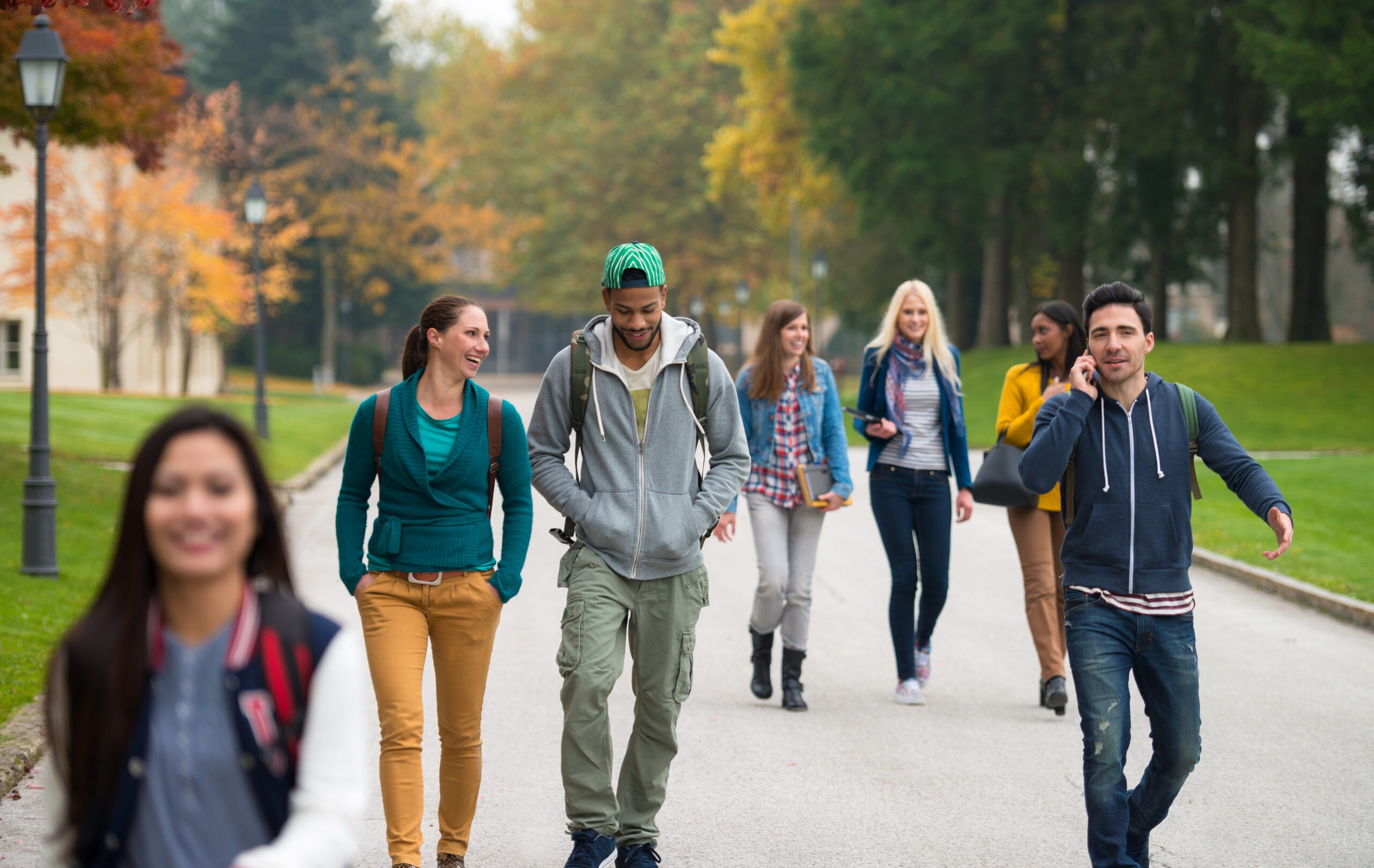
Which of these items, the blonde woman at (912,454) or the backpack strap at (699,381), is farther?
the blonde woman at (912,454)

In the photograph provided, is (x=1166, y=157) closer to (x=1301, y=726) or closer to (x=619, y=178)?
(x=619, y=178)

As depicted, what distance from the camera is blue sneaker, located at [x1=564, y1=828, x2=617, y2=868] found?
4.66m

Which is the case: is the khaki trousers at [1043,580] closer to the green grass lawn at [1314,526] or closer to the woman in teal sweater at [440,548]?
the woman in teal sweater at [440,548]

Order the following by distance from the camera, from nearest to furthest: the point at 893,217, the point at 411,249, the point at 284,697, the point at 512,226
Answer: the point at 284,697, the point at 893,217, the point at 411,249, the point at 512,226

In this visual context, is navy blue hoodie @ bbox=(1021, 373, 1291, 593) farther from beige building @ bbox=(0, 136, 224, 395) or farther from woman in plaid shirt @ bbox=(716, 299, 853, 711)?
beige building @ bbox=(0, 136, 224, 395)

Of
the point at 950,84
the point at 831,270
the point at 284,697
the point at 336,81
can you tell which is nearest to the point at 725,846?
the point at 284,697

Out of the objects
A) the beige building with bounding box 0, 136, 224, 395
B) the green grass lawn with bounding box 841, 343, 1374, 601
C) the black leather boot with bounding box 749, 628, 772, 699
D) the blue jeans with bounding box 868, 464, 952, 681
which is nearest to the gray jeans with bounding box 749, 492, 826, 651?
the black leather boot with bounding box 749, 628, 772, 699

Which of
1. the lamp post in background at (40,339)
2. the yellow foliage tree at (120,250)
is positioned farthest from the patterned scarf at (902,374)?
the yellow foliage tree at (120,250)

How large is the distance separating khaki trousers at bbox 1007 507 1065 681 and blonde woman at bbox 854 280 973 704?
32cm

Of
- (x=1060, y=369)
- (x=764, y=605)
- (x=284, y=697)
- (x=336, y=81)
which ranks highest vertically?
(x=336, y=81)

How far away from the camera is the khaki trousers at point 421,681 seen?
4.41 m

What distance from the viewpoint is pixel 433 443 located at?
4598 mm

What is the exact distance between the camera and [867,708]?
7.38 m

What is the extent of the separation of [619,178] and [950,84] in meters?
22.3
